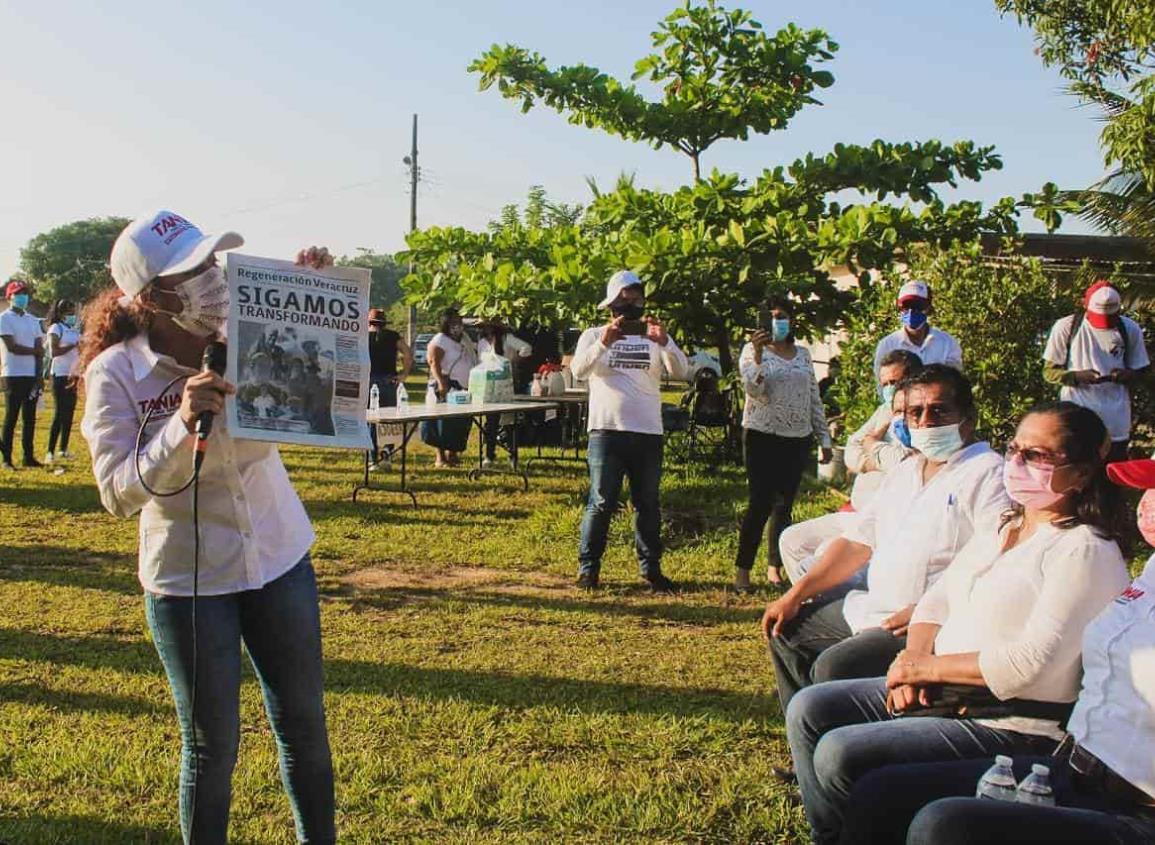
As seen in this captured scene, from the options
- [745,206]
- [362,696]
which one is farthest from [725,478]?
[362,696]

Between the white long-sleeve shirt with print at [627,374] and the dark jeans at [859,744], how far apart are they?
397 centimetres

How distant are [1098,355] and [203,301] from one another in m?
6.90

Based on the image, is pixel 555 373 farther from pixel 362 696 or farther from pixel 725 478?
pixel 362 696

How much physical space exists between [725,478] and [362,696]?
23.0ft

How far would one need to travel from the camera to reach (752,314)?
10.5 metres

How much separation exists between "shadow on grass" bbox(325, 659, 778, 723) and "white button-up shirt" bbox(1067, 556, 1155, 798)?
2396 mm

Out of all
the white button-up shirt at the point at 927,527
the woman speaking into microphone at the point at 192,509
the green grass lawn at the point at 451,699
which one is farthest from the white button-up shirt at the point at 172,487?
the white button-up shirt at the point at 927,527

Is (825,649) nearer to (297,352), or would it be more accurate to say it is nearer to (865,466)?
(865,466)

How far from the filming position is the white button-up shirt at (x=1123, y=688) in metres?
2.46

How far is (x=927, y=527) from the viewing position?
3.83m

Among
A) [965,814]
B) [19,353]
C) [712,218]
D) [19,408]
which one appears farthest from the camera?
[19,408]

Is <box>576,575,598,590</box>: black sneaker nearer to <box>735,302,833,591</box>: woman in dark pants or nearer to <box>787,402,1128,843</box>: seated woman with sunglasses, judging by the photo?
<box>735,302,833,591</box>: woman in dark pants

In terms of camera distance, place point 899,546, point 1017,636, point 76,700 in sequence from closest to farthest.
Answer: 1. point 1017,636
2. point 899,546
3. point 76,700

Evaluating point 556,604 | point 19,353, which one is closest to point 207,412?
point 556,604
